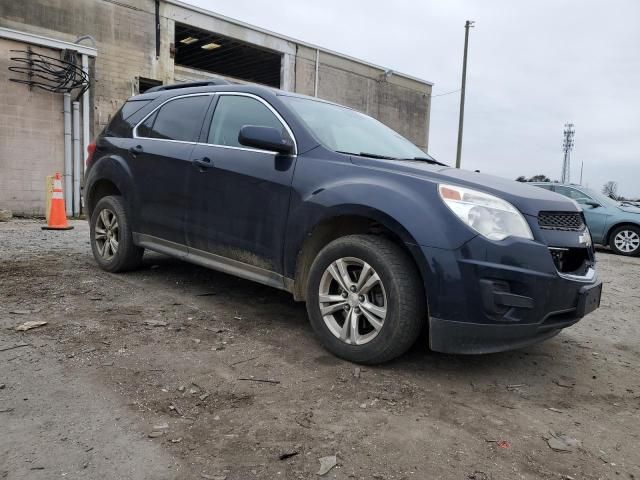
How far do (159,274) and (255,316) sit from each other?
1628 millimetres

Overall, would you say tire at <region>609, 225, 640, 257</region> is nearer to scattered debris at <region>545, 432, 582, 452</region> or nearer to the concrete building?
scattered debris at <region>545, 432, 582, 452</region>

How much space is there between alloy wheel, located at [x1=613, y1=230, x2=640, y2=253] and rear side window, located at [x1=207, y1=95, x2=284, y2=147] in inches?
384

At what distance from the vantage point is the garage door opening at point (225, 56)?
17.6 meters

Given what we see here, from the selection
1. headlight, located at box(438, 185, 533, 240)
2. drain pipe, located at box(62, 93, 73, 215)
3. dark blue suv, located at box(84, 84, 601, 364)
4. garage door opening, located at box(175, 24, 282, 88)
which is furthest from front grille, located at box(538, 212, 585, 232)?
garage door opening, located at box(175, 24, 282, 88)

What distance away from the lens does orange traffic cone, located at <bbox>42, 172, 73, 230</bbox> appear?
29.0 ft

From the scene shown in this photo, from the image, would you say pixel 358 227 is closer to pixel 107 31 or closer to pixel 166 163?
pixel 166 163

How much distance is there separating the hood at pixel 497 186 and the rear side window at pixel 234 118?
94cm

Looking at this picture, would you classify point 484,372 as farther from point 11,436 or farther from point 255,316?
point 11,436

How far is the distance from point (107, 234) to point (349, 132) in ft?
9.05

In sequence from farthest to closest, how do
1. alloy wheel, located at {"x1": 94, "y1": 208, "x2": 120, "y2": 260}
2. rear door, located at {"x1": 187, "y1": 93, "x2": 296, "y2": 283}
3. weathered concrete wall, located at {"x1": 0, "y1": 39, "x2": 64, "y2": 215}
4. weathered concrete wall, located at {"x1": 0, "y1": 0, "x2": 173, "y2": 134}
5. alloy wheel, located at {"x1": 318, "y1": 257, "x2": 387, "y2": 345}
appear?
1. weathered concrete wall, located at {"x1": 0, "y1": 0, "x2": 173, "y2": 134}
2. weathered concrete wall, located at {"x1": 0, "y1": 39, "x2": 64, "y2": 215}
3. alloy wheel, located at {"x1": 94, "y1": 208, "x2": 120, "y2": 260}
4. rear door, located at {"x1": 187, "y1": 93, "x2": 296, "y2": 283}
5. alloy wheel, located at {"x1": 318, "y1": 257, "x2": 387, "y2": 345}

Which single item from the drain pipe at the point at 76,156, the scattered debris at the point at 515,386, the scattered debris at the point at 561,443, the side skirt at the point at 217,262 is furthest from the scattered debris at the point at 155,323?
the drain pipe at the point at 76,156

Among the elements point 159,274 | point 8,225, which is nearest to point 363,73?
point 8,225

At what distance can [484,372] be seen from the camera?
123 inches

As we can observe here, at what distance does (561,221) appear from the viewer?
305 centimetres
